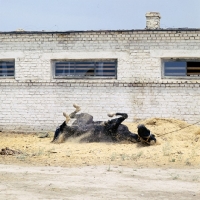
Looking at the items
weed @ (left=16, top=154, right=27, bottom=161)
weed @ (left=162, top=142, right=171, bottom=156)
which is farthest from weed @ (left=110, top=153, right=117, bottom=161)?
weed @ (left=16, top=154, right=27, bottom=161)

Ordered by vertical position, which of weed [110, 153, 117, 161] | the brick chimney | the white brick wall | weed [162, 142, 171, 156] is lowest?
weed [110, 153, 117, 161]

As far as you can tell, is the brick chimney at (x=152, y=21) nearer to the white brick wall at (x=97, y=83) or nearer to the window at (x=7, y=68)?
the white brick wall at (x=97, y=83)

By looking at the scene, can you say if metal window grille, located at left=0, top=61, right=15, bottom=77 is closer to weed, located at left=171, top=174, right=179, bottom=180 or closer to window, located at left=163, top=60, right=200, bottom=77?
window, located at left=163, top=60, right=200, bottom=77

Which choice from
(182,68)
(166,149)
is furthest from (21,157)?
(182,68)

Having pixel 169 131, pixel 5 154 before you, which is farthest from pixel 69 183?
pixel 169 131

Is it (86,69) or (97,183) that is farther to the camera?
(86,69)

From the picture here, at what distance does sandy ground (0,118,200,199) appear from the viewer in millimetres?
8633

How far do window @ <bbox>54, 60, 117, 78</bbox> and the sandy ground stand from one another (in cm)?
240

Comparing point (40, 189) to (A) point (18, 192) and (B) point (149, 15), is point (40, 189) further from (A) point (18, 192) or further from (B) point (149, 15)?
(B) point (149, 15)

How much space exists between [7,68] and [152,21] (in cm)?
580

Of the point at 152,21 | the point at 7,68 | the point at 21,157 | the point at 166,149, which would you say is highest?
the point at 152,21

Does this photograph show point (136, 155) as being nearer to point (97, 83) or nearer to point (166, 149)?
point (166, 149)

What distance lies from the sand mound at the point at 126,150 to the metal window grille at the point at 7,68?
3.24 m

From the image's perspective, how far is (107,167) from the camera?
1166cm
